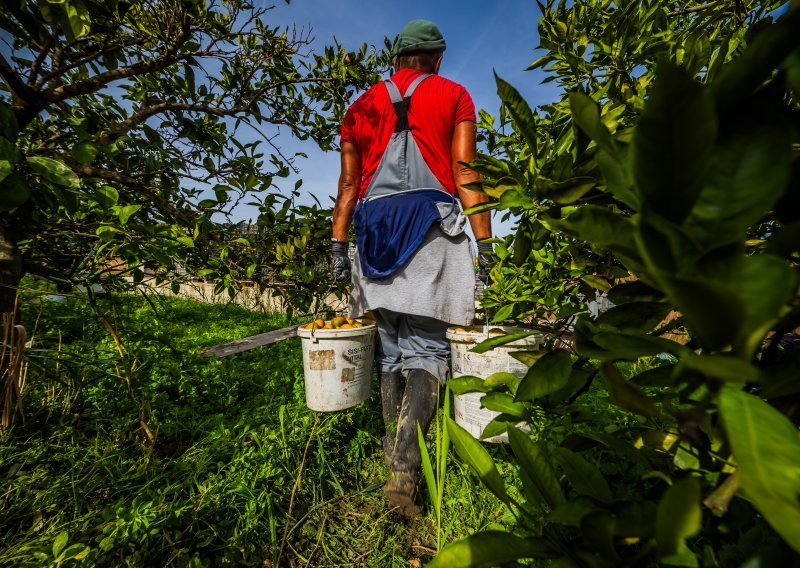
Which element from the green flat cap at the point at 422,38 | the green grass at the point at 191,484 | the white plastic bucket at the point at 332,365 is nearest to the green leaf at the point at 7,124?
the green grass at the point at 191,484

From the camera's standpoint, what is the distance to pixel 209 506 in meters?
1.48

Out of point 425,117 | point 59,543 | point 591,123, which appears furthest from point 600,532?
point 425,117

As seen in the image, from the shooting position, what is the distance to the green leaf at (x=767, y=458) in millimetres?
207

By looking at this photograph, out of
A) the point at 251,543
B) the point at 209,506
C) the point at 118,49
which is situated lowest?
the point at 251,543

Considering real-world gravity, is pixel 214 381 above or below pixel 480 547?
below

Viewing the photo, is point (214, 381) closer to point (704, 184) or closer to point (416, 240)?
point (416, 240)

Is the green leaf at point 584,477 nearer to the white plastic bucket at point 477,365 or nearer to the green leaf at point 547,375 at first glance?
the green leaf at point 547,375

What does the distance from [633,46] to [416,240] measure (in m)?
1.29

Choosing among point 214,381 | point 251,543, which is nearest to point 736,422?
point 251,543

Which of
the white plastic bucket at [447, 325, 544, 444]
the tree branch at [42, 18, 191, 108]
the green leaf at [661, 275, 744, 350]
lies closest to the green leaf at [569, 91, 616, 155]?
the green leaf at [661, 275, 744, 350]

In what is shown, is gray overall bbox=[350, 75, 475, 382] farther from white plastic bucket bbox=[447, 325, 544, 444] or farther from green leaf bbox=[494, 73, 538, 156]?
green leaf bbox=[494, 73, 538, 156]

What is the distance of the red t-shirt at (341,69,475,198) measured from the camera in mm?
2141

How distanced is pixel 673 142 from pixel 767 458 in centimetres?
25

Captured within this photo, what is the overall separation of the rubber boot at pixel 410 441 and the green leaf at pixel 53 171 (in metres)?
1.72
